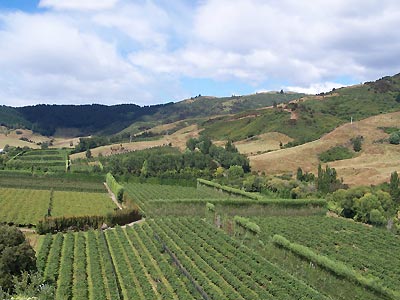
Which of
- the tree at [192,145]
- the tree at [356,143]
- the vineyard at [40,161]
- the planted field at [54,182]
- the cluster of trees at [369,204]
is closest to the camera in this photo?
the cluster of trees at [369,204]

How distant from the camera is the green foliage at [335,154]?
375 feet

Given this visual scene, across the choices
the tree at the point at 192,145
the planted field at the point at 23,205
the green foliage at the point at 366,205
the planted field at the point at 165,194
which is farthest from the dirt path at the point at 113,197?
the tree at the point at 192,145

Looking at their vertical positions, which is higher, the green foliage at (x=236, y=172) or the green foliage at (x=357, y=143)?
the green foliage at (x=357, y=143)

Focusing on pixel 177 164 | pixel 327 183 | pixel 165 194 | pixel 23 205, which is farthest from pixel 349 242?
pixel 177 164

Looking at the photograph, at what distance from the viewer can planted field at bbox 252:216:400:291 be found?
111ft

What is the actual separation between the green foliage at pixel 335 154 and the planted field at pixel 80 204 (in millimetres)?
60760

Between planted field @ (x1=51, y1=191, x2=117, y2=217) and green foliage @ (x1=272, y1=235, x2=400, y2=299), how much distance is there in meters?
31.3

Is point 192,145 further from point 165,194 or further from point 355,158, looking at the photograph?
point 165,194

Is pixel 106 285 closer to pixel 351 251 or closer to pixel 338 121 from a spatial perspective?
pixel 351 251

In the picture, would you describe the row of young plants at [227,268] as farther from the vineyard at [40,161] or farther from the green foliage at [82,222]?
the vineyard at [40,161]

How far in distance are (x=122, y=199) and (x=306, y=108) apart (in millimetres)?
128781

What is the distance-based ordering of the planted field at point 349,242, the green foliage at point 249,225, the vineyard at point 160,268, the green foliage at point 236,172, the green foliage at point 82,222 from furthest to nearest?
the green foliage at point 236,172
the green foliage at point 82,222
the green foliage at point 249,225
the planted field at point 349,242
the vineyard at point 160,268

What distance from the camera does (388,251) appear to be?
131 feet

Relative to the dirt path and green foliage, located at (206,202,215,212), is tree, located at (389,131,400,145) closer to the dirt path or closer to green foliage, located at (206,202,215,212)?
green foliage, located at (206,202,215,212)
